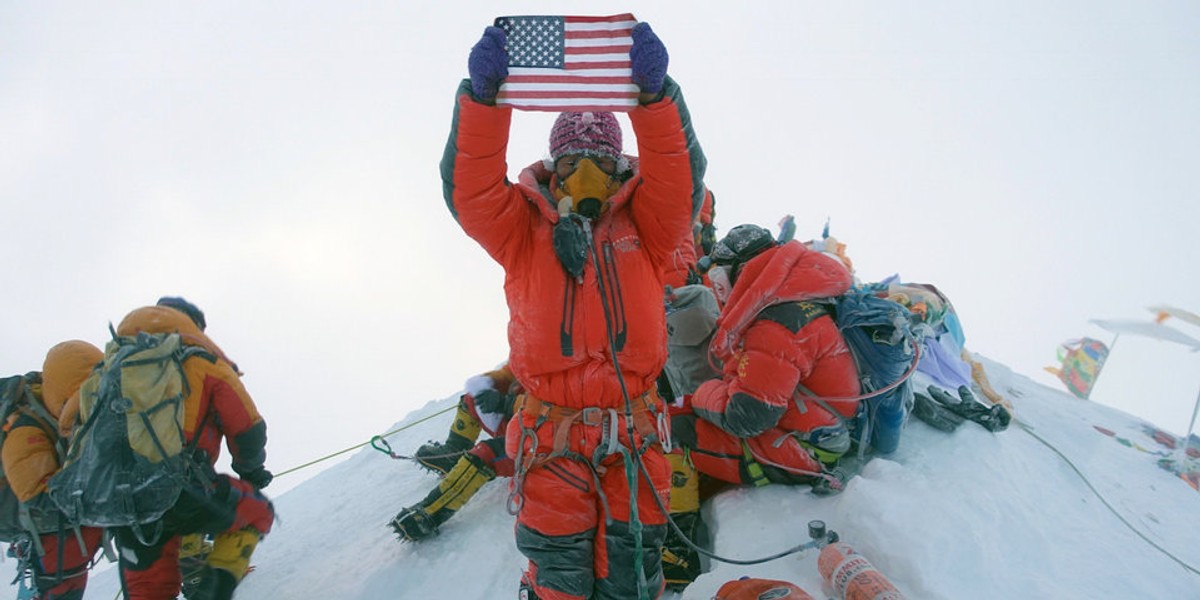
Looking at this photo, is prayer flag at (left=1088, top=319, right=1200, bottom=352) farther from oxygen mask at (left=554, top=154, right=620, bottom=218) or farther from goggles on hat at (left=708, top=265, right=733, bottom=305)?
oxygen mask at (left=554, top=154, right=620, bottom=218)

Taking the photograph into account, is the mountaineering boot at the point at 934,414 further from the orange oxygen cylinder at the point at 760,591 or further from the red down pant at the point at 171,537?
the red down pant at the point at 171,537

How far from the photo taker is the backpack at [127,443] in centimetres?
343

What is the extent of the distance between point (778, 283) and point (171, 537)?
4.44 meters

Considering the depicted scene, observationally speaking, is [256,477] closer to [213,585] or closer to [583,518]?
[213,585]

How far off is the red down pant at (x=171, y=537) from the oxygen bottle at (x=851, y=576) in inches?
152

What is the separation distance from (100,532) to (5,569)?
4.20m

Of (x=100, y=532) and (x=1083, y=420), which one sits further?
(x=1083, y=420)

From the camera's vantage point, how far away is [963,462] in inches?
170

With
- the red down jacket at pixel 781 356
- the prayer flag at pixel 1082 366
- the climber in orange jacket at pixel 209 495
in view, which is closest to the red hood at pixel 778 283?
the red down jacket at pixel 781 356

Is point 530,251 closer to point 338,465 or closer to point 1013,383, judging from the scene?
point 338,465

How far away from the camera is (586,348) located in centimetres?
280

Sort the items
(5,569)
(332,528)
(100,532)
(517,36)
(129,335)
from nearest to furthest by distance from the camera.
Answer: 1. (517,36)
2. (129,335)
3. (100,532)
4. (332,528)
5. (5,569)

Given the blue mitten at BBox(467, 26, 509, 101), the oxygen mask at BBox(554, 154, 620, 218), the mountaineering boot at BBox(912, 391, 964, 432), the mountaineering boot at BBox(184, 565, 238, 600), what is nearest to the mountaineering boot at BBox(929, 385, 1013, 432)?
the mountaineering boot at BBox(912, 391, 964, 432)

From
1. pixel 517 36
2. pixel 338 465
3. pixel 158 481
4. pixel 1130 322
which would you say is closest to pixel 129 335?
pixel 158 481
